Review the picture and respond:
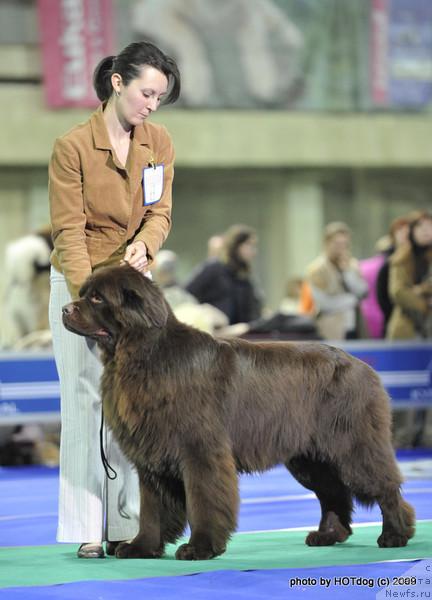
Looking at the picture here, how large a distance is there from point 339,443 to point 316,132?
14.1m

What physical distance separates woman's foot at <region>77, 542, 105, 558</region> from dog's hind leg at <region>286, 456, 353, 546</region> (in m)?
0.85

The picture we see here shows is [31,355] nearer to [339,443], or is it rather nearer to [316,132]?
[339,443]

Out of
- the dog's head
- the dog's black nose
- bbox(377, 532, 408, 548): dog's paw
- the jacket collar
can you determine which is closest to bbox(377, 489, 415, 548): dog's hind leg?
bbox(377, 532, 408, 548): dog's paw

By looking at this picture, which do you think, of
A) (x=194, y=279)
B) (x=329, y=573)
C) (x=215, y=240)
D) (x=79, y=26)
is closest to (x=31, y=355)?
(x=194, y=279)

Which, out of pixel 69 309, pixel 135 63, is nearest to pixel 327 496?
pixel 69 309

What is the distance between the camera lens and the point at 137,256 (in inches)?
174

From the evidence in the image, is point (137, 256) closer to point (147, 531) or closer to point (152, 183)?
point (152, 183)

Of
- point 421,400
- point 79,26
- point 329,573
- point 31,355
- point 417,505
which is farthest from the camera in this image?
point 79,26

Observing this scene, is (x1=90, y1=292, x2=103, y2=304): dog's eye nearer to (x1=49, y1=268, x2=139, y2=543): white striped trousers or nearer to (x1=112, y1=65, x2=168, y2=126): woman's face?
(x1=49, y1=268, x2=139, y2=543): white striped trousers

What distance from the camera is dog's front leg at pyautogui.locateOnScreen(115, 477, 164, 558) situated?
4398 mm

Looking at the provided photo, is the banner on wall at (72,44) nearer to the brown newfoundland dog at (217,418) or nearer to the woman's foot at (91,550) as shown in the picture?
the brown newfoundland dog at (217,418)

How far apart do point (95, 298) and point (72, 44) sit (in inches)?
506

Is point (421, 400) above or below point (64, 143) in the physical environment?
below

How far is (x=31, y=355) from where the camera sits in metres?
8.85
